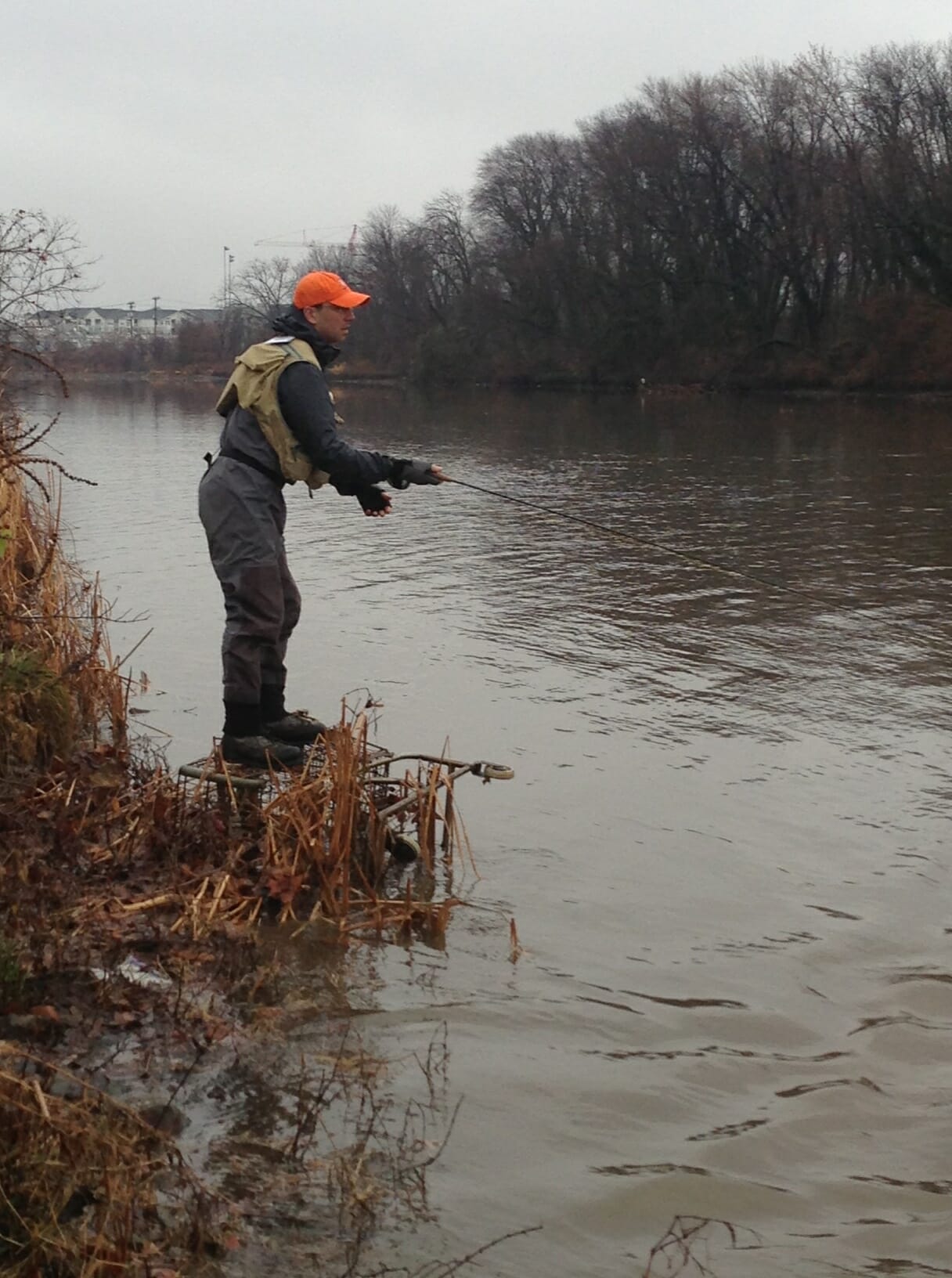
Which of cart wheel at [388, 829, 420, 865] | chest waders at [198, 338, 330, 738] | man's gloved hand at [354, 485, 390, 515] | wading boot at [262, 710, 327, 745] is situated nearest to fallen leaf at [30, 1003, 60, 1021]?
cart wheel at [388, 829, 420, 865]

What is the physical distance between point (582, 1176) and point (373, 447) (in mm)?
25718

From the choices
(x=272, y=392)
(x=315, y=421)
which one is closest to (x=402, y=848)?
(x=315, y=421)

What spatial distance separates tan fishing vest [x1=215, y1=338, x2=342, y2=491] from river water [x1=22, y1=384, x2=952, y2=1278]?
1.81 metres

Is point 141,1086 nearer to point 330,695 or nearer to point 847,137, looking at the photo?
point 330,695

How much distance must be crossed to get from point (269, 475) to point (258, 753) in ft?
3.90

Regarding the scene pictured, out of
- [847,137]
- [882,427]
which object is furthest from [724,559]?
[847,137]

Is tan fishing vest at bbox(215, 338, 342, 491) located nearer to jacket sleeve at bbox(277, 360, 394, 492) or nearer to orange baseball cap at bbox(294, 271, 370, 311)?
jacket sleeve at bbox(277, 360, 394, 492)

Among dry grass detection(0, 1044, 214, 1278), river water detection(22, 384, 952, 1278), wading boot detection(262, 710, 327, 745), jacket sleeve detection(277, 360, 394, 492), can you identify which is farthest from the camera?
wading boot detection(262, 710, 327, 745)

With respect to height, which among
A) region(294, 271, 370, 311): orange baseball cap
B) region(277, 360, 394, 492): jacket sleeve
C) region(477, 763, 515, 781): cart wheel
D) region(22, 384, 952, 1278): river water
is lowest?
region(22, 384, 952, 1278): river water

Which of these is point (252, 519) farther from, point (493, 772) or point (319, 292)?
point (493, 772)

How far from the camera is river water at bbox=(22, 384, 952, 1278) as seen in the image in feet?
12.9

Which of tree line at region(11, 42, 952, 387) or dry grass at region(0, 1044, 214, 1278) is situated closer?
dry grass at region(0, 1044, 214, 1278)

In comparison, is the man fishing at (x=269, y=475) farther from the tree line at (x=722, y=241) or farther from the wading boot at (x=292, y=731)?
the tree line at (x=722, y=241)

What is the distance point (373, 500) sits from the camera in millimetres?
6641
